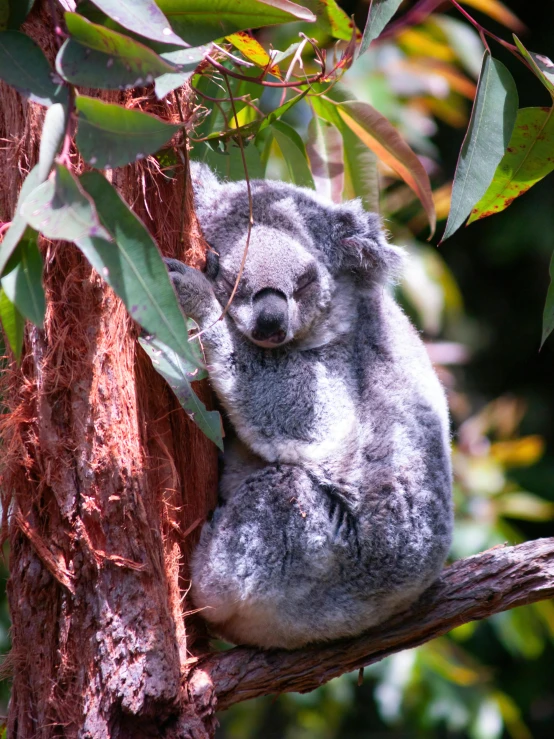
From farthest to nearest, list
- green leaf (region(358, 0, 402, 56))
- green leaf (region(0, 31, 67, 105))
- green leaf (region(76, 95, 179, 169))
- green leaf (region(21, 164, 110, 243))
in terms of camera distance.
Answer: green leaf (region(358, 0, 402, 56)), green leaf (region(0, 31, 67, 105)), green leaf (region(76, 95, 179, 169)), green leaf (region(21, 164, 110, 243))

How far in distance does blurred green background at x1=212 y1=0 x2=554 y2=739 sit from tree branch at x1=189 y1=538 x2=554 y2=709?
27cm

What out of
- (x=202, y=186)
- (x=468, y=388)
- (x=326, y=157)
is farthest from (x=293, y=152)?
(x=468, y=388)

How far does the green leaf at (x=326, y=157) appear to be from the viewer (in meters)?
2.38

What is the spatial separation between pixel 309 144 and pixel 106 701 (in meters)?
1.64

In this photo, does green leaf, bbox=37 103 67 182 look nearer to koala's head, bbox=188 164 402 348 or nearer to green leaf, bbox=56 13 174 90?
green leaf, bbox=56 13 174 90

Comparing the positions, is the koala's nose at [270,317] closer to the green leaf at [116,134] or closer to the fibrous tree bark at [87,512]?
the fibrous tree bark at [87,512]

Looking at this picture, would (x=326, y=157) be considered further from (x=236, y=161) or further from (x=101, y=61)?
(x=101, y=61)

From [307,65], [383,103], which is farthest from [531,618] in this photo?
[307,65]

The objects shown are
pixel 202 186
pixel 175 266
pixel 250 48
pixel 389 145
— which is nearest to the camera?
pixel 175 266

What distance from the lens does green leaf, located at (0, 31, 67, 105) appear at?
1.24 m

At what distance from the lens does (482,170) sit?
5.27 feet

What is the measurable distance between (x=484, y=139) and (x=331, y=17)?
703 millimetres

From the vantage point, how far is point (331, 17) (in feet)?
6.84

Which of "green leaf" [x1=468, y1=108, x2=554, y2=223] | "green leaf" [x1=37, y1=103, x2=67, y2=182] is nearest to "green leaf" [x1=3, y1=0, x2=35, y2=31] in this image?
"green leaf" [x1=37, y1=103, x2=67, y2=182]
